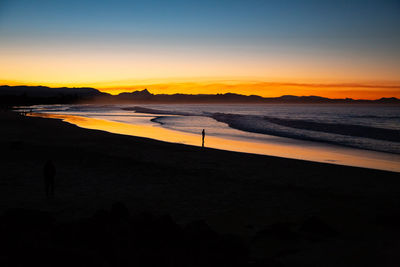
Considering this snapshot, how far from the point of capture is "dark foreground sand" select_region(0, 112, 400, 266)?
738 cm

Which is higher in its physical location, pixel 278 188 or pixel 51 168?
pixel 51 168

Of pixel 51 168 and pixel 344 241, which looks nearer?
pixel 344 241

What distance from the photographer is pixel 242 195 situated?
11242 millimetres

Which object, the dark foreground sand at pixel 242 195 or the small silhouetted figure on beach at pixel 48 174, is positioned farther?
the small silhouetted figure on beach at pixel 48 174

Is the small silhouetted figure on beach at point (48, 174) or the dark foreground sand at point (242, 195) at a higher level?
the small silhouetted figure on beach at point (48, 174)

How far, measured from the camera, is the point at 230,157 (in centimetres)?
1859

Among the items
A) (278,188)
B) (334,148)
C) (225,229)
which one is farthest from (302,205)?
(334,148)

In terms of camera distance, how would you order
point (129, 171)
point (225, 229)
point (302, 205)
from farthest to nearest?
point (129, 171)
point (302, 205)
point (225, 229)

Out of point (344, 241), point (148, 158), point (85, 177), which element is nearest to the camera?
point (344, 241)

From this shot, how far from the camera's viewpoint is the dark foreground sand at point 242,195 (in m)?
7.38

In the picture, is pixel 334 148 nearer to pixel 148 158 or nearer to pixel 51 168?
pixel 148 158

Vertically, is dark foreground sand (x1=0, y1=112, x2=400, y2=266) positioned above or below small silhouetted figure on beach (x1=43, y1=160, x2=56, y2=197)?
below

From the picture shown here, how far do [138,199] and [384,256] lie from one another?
23.7 feet

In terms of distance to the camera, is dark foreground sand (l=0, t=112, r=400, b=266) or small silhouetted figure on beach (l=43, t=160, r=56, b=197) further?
small silhouetted figure on beach (l=43, t=160, r=56, b=197)
